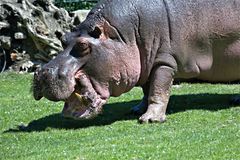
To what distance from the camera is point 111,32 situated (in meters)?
8.48

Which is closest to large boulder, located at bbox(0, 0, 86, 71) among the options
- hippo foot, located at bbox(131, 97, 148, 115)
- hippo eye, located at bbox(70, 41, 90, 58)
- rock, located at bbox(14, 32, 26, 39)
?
rock, located at bbox(14, 32, 26, 39)

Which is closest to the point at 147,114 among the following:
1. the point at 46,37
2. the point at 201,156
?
the point at 201,156

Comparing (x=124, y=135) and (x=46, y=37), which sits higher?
(x=124, y=135)

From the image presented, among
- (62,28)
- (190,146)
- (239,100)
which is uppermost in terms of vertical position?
(190,146)

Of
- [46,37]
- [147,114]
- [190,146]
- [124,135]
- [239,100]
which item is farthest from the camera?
[46,37]

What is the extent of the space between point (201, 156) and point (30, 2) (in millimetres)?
8832

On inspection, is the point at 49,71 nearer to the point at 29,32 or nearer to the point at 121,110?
the point at 121,110

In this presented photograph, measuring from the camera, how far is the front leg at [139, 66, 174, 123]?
864 centimetres

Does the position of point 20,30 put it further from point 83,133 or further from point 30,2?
point 83,133

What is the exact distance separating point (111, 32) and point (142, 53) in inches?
19.5

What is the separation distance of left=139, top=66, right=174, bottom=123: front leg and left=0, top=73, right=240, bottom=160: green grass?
7.5 inches

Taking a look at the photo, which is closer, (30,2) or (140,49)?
(140,49)

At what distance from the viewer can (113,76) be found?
833cm

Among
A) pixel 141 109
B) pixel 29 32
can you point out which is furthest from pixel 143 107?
pixel 29 32
